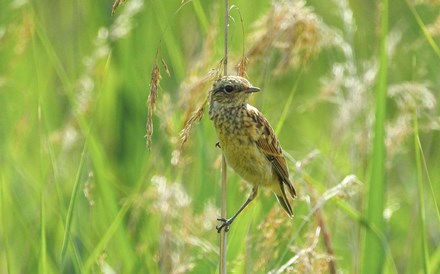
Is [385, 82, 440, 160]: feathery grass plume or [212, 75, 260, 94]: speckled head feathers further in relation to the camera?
[385, 82, 440, 160]: feathery grass plume

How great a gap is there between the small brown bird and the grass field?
84 mm

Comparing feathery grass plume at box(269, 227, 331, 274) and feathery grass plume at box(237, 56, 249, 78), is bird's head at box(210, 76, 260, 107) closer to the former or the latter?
feathery grass plume at box(237, 56, 249, 78)

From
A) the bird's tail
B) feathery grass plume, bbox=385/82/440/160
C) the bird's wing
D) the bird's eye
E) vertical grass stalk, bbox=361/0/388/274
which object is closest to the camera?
vertical grass stalk, bbox=361/0/388/274

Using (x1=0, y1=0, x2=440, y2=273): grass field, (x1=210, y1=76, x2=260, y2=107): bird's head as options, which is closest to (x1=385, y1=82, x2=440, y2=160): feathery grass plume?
(x1=0, y1=0, x2=440, y2=273): grass field

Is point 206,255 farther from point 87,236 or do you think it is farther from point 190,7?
point 190,7

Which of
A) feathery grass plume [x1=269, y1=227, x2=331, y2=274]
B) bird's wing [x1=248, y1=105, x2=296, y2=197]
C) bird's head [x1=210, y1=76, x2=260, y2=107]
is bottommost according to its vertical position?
feathery grass plume [x1=269, y1=227, x2=331, y2=274]

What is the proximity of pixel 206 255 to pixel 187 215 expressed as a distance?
213mm

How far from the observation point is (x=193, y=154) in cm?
552

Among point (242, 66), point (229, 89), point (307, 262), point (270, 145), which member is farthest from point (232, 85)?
point (307, 262)

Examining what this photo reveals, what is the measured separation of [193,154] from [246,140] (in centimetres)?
135

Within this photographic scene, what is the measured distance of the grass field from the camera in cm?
402

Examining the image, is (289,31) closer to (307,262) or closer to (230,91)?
(230,91)

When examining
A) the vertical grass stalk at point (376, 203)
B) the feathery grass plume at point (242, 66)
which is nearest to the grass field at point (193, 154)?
the vertical grass stalk at point (376, 203)

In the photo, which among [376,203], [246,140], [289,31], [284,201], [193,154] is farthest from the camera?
[193,154]
